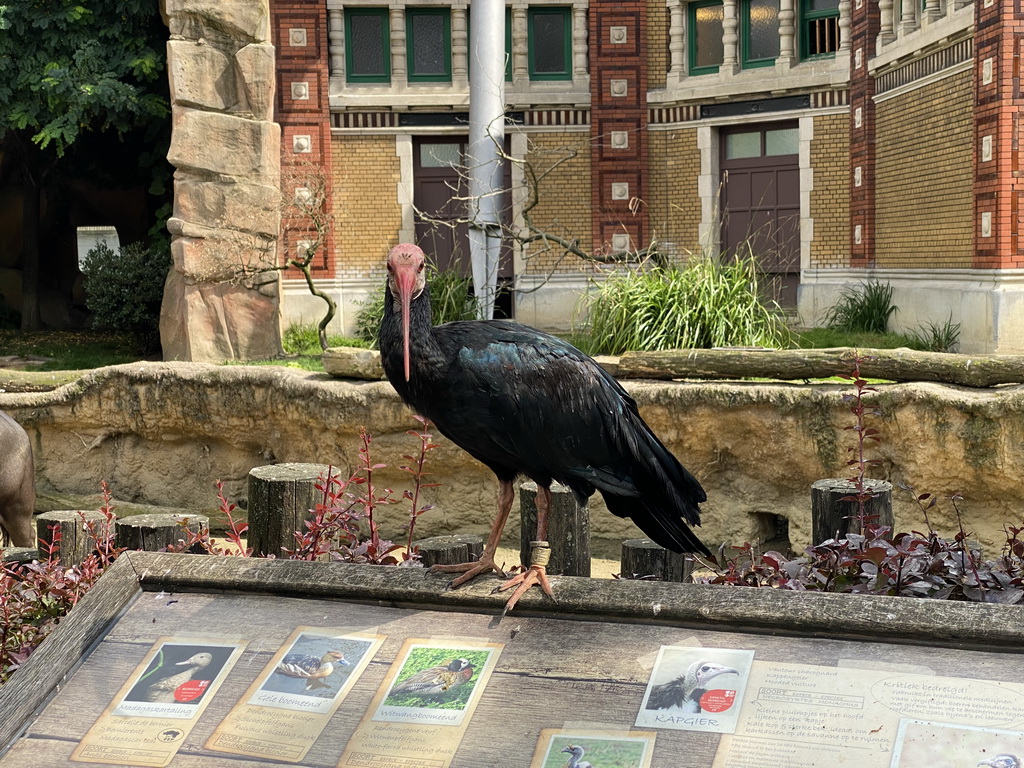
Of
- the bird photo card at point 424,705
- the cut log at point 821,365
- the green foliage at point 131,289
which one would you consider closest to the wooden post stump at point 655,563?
the bird photo card at point 424,705

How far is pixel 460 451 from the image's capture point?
29.2 ft

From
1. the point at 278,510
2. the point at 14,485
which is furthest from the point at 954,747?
the point at 14,485

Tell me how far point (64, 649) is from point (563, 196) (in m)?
17.3

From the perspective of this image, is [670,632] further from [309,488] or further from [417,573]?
[309,488]

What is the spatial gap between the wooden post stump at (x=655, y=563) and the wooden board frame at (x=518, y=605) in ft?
4.13

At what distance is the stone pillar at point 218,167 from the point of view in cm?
1565

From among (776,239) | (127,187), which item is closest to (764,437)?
(776,239)

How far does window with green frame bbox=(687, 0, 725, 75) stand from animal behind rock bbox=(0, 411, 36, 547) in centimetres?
1520

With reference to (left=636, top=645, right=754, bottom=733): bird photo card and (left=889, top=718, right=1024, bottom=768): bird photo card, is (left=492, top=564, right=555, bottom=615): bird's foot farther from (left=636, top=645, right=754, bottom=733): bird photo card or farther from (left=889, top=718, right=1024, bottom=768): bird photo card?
(left=889, top=718, right=1024, bottom=768): bird photo card

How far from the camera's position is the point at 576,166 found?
19.5m

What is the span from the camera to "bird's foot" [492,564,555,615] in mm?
2918

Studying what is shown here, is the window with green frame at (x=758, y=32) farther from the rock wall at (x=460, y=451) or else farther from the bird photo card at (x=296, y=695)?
the bird photo card at (x=296, y=695)

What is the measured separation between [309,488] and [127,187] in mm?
17730

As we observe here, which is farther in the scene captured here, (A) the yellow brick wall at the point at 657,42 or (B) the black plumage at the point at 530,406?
(A) the yellow brick wall at the point at 657,42
